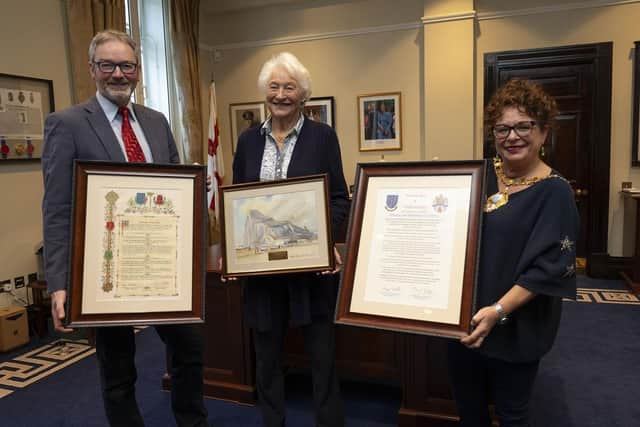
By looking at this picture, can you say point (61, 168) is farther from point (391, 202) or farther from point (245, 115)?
point (245, 115)

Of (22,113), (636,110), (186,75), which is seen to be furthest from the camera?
(186,75)

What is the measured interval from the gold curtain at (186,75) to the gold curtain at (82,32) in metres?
1.06

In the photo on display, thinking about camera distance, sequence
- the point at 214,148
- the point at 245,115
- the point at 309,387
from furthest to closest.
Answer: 1. the point at 245,115
2. the point at 214,148
3. the point at 309,387

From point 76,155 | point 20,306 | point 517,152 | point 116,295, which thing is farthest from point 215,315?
point 20,306

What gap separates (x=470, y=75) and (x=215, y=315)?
361 centimetres

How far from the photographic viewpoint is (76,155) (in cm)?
148

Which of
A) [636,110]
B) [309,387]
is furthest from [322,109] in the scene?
[309,387]

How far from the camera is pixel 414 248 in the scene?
130 cm

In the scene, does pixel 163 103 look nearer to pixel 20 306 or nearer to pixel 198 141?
pixel 198 141

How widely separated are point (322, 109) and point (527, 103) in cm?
428

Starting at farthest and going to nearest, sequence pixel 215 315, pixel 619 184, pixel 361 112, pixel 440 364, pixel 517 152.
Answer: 1. pixel 361 112
2. pixel 619 184
3. pixel 215 315
4. pixel 440 364
5. pixel 517 152

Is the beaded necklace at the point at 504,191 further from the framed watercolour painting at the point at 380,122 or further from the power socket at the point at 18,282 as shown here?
the framed watercolour painting at the point at 380,122

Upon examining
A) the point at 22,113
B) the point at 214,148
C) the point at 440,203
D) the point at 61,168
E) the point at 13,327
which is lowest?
the point at 13,327

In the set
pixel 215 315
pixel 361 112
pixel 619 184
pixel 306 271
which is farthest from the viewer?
pixel 361 112
